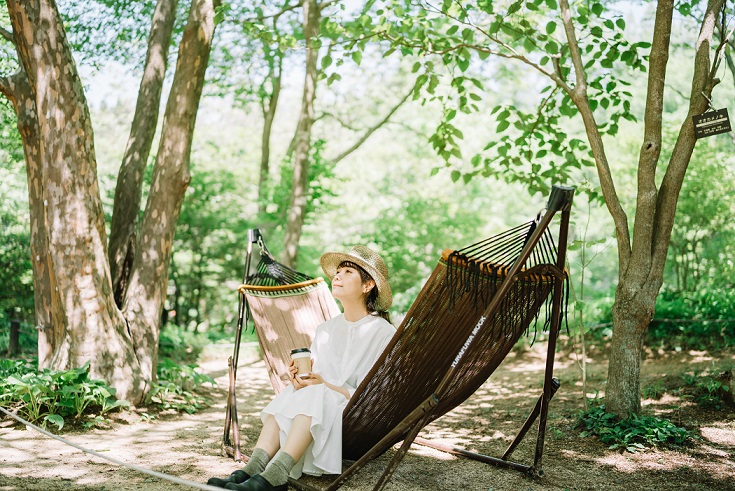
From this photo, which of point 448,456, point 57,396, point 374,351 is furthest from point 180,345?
point 374,351

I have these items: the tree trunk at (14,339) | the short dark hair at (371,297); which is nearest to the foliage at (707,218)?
the short dark hair at (371,297)

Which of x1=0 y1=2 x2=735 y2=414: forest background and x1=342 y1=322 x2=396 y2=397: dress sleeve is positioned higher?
x1=0 y1=2 x2=735 y2=414: forest background

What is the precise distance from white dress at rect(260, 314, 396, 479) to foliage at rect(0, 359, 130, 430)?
1.43m

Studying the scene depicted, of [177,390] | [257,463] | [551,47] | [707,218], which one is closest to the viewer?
[257,463]

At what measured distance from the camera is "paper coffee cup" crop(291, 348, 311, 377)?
2.66 meters

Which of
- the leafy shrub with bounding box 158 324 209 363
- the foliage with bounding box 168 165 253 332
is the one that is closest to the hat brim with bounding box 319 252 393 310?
the leafy shrub with bounding box 158 324 209 363

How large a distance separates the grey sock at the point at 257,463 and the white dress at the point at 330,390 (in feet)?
0.30

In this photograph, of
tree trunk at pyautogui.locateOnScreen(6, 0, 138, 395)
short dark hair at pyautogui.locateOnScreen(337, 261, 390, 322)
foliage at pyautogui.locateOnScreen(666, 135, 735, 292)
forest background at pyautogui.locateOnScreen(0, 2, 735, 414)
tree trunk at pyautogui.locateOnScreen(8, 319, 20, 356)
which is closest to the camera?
short dark hair at pyautogui.locateOnScreen(337, 261, 390, 322)

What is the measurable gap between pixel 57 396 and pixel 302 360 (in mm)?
1684

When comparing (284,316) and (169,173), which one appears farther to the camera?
(169,173)

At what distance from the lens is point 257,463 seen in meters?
2.40

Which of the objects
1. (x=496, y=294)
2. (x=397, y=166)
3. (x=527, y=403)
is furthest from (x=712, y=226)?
(x=397, y=166)

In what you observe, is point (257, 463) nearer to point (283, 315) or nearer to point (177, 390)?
point (283, 315)

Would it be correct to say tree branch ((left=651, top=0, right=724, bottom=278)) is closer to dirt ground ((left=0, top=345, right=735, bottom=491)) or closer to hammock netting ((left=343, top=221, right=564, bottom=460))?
dirt ground ((left=0, top=345, right=735, bottom=491))
